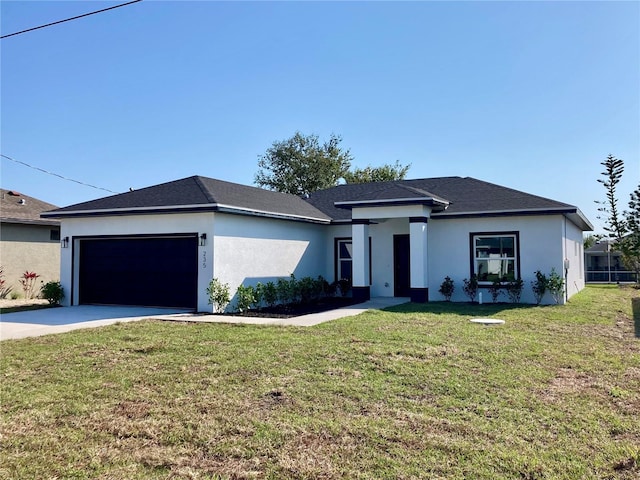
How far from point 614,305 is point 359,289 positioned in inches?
321

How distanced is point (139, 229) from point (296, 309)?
17.4ft

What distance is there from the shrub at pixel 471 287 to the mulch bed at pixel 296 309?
3.74 metres

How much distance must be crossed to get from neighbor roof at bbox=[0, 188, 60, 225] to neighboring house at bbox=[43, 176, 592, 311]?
16.9 ft

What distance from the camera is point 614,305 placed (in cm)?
1515

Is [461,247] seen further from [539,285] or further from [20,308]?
[20,308]

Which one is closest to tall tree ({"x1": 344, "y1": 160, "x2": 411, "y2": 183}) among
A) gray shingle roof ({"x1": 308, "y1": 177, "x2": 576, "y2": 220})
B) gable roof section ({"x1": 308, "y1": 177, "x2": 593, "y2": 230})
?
gray shingle roof ({"x1": 308, "y1": 177, "x2": 576, "y2": 220})

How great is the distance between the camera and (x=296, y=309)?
45.9 feet

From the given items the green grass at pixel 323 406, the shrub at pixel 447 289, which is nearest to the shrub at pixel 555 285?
the shrub at pixel 447 289

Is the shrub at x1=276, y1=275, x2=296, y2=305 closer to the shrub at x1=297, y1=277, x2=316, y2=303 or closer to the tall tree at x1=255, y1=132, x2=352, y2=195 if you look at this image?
the shrub at x1=297, y1=277, x2=316, y2=303

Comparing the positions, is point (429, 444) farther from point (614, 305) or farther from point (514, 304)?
point (614, 305)

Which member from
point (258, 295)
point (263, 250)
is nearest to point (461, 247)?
point (263, 250)

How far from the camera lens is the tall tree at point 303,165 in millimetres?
45812

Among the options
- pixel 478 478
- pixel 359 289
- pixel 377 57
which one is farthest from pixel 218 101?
pixel 478 478

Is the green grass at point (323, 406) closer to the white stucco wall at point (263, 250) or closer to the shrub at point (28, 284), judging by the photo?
the white stucco wall at point (263, 250)
